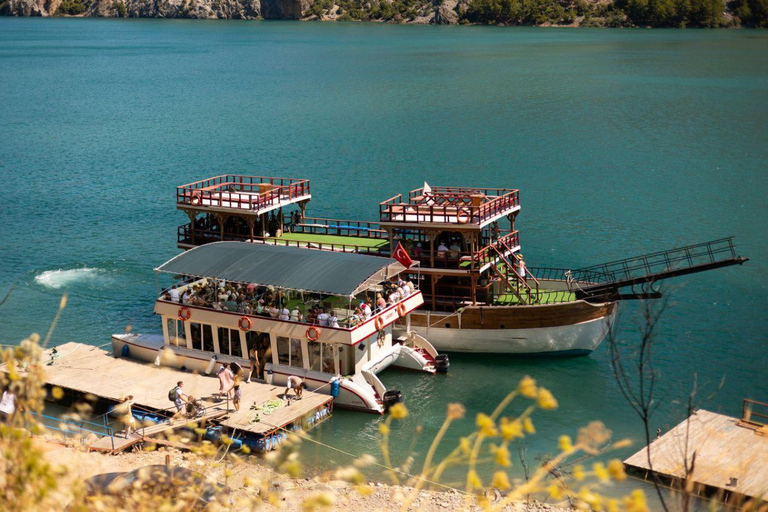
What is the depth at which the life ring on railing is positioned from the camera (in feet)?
127

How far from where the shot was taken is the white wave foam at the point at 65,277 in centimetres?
5262

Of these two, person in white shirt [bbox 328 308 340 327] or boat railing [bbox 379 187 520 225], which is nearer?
person in white shirt [bbox 328 308 340 327]

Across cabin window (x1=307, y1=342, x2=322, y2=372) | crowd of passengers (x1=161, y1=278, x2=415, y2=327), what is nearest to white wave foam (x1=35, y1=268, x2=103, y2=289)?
crowd of passengers (x1=161, y1=278, x2=415, y2=327)

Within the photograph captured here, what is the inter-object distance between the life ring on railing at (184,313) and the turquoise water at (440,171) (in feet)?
21.7

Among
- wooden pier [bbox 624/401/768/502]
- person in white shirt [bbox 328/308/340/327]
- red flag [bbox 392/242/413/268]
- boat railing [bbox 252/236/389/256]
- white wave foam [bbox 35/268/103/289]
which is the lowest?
white wave foam [bbox 35/268/103/289]

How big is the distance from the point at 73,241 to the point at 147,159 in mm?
28779

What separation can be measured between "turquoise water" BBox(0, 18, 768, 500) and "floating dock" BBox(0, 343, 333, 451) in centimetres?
145

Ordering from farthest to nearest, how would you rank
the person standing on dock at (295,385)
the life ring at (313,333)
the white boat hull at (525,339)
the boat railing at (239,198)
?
the boat railing at (239,198)
the white boat hull at (525,339)
the life ring at (313,333)
the person standing on dock at (295,385)

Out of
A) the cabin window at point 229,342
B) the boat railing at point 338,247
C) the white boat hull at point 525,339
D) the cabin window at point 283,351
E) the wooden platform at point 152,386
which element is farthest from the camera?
the boat railing at point 338,247

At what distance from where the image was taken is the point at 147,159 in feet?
292

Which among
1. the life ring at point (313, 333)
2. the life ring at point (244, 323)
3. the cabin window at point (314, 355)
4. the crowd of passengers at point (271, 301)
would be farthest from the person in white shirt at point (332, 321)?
the life ring at point (244, 323)

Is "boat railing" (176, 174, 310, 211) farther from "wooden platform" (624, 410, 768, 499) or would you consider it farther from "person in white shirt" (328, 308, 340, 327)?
"wooden platform" (624, 410, 768, 499)

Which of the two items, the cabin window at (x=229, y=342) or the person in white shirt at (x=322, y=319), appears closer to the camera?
the person in white shirt at (x=322, y=319)

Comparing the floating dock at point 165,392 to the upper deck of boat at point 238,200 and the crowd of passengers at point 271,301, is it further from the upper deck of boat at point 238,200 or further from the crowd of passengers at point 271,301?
the upper deck of boat at point 238,200
